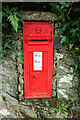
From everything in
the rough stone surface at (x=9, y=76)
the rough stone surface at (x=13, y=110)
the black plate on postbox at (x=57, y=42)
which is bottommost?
the rough stone surface at (x=13, y=110)

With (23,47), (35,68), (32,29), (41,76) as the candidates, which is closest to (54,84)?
(41,76)

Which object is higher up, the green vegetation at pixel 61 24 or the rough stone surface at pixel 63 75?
the green vegetation at pixel 61 24

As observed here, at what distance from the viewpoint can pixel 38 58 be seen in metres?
2.91

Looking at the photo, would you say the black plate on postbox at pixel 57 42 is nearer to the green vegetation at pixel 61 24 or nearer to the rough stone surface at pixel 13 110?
the green vegetation at pixel 61 24

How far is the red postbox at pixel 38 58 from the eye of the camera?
2783 mm

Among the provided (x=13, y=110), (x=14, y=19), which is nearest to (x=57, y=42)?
(x=14, y=19)

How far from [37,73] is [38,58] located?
0.38m

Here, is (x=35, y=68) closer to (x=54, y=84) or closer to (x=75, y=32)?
(x=54, y=84)

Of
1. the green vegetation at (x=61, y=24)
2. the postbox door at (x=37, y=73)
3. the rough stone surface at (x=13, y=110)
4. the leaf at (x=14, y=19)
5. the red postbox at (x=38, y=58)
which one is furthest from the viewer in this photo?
the postbox door at (x=37, y=73)

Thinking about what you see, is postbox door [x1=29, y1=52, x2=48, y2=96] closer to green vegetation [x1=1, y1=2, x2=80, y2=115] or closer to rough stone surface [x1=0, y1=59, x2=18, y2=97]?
rough stone surface [x1=0, y1=59, x2=18, y2=97]

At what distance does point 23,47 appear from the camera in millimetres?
2828

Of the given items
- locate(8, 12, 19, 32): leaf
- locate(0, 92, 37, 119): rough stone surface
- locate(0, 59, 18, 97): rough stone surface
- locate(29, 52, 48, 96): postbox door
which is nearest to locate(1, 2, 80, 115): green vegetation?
locate(8, 12, 19, 32): leaf

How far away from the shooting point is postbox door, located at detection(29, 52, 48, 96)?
290 cm

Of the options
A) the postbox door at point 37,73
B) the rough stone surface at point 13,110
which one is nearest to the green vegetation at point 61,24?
the postbox door at point 37,73
